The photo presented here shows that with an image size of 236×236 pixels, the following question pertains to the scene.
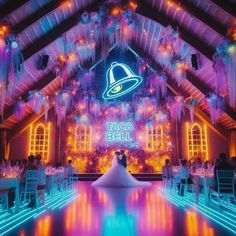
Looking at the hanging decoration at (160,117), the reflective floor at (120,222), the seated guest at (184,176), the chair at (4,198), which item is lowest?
the reflective floor at (120,222)

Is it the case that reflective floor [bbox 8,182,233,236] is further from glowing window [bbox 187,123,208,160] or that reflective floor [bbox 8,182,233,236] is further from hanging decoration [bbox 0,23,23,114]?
glowing window [bbox 187,123,208,160]

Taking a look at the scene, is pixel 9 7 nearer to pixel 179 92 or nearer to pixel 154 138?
pixel 179 92

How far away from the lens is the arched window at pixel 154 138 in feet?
50.4

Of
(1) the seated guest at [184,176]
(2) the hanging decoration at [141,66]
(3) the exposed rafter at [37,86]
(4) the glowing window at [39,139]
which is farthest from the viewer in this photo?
(4) the glowing window at [39,139]

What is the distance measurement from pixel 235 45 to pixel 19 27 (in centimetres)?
619

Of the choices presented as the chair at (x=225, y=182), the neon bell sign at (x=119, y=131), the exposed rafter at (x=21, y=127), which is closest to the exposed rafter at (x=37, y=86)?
the exposed rafter at (x=21, y=127)

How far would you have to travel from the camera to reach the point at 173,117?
15.7 metres

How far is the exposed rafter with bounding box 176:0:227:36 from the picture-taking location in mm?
8352

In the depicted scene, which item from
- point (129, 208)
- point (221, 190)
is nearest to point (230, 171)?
point (221, 190)

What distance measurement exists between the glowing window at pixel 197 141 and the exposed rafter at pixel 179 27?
6.60m

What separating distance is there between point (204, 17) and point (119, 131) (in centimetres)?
841

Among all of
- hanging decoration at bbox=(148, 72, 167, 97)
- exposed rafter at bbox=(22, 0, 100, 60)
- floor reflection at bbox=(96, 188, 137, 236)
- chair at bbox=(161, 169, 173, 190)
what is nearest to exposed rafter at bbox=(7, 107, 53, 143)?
hanging decoration at bbox=(148, 72, 167, 97)

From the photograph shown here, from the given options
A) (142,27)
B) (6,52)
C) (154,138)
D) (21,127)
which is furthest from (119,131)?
(6,52)

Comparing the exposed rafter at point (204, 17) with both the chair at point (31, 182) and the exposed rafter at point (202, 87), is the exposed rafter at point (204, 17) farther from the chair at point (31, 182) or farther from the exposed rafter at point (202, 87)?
the chair at point (31, 182)
